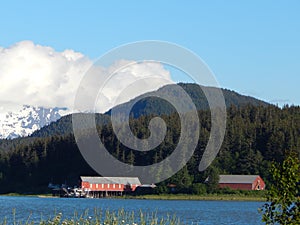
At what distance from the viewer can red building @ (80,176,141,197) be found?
135 meters

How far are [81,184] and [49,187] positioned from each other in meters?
7.55

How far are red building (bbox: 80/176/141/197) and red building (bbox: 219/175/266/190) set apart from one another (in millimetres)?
16981

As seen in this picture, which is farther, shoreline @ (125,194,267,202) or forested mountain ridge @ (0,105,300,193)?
forested mountain ridge @ (0,105,300,193)

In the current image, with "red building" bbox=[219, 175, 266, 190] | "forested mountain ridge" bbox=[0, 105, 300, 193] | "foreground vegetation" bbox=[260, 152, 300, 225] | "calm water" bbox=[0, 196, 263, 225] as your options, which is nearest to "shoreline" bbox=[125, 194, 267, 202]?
"red building" bbox=[219, 175, 266, 190]

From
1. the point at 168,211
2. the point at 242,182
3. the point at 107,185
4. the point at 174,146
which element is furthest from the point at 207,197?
the point at 168,211

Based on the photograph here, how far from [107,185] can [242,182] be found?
90.2 feet

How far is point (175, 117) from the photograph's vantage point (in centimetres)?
15675

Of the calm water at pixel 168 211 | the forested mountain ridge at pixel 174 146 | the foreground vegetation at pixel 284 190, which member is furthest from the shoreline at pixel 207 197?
the foreground vegetation at pixel 284 190

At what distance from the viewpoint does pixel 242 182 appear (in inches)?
4978

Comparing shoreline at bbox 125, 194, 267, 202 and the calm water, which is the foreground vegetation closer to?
the calm water

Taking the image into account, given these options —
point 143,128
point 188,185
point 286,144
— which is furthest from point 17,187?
point 286,144

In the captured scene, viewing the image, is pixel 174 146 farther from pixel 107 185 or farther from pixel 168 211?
pixel 168 211

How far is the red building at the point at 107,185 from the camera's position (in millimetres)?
134750

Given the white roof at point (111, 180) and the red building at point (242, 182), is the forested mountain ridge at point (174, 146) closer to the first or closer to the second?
the red building at point (242, 182)
